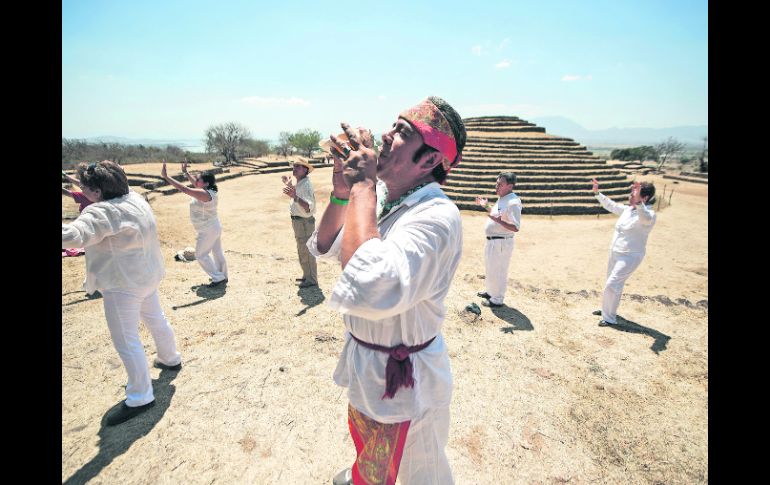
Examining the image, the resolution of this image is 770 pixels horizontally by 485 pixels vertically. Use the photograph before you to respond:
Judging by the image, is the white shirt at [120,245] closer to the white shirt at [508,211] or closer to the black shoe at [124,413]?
the black shoe at [124,413]

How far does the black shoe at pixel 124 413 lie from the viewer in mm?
2891

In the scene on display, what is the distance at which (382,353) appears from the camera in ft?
5.07

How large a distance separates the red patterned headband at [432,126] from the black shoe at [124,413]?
3374 millimetres

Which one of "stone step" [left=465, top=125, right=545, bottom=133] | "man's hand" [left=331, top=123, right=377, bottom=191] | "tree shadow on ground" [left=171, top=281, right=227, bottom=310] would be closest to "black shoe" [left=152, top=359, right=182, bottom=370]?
"tree shadow on ground" [left=171, top=281, right=227, bottom=310]

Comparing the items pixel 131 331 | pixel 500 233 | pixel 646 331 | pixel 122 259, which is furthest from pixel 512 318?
pixel 122 259

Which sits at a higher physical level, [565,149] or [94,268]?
[565,149]

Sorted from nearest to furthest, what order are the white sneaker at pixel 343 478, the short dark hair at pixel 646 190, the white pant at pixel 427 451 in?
the white pant at pixel 427 451
the white sneaker at pixel 343 478
the short dark hair at pixel 646 190

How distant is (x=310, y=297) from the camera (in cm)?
537

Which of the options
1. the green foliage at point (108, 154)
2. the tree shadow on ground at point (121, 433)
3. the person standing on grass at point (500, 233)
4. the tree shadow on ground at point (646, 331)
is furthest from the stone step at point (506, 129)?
the green foliage at point (108, 154)

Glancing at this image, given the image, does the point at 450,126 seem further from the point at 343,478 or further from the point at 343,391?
the point at 343,391

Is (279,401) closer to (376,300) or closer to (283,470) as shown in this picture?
(283,470)

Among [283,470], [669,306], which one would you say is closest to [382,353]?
[283,470]

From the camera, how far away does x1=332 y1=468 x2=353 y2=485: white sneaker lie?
2393 millimetres

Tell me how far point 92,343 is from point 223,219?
7.50 m
